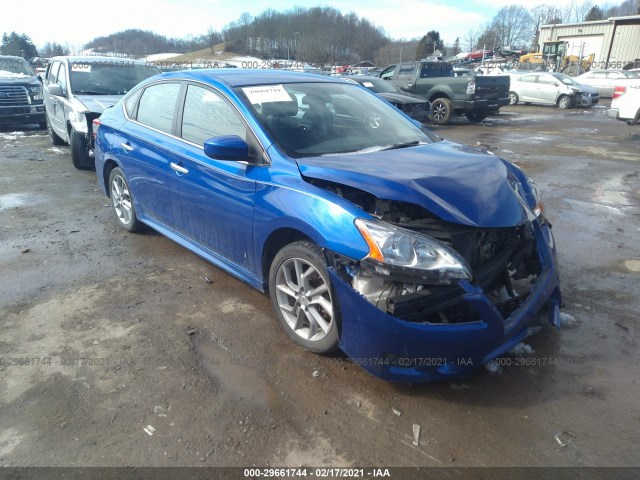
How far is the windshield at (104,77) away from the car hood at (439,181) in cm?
693

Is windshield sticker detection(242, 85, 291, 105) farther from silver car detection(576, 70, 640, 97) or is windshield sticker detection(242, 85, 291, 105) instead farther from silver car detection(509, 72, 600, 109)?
silver car detection(576, 70, 640, 97)

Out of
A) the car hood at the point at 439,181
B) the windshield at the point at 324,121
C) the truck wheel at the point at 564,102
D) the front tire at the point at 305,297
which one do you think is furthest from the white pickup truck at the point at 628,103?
the front tire at the point at 305,297

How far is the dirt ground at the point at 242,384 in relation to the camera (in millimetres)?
2357

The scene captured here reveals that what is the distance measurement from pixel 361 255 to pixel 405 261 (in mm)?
232

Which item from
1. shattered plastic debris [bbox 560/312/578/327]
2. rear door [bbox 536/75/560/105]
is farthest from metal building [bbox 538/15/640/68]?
shattered plastic debris [bbox 560/312/578/327]

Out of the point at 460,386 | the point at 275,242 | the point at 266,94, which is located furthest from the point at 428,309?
the point at 266,94

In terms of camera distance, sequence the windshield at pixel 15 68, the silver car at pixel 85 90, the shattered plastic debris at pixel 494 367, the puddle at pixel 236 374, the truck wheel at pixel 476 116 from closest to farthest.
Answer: the puddle at pixel 236 374
the shattered plastic debris at pixel 494 367
the silver car at pixel 85 90
the windshield at pixel 15 68
the truck wheel at pixel 476 116

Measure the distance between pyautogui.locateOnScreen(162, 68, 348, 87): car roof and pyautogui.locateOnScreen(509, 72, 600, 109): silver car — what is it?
19.3 metres

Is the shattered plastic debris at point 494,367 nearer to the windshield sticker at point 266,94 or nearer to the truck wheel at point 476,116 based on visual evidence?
the windshield sticker at point 266,94

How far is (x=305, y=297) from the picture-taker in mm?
3006

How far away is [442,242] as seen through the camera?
2.55 m

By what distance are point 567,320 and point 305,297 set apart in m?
1.95

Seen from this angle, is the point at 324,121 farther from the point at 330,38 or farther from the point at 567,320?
the point at 330,38

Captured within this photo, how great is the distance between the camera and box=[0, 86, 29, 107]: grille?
1219 cm
